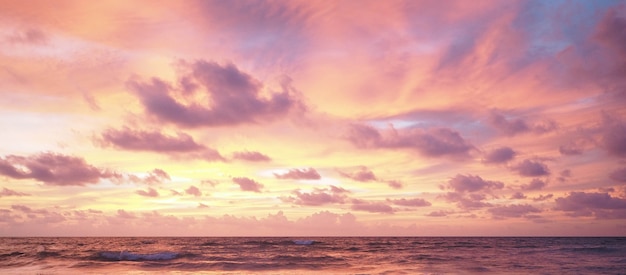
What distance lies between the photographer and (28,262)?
50.0m

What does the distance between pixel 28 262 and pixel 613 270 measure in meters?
60.8

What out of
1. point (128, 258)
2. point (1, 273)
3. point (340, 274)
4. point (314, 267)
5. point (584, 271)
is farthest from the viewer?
point (128, 258)

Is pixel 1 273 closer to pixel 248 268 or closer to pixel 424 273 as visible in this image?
pixel 248 268

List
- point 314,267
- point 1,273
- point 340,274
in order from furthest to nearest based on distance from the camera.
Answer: point 314,267, point 340,274, point 1,273

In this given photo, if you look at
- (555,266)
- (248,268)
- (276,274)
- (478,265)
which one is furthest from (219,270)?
(555,266)

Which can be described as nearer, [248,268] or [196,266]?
[248,268]

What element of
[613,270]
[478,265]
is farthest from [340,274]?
[613,270]

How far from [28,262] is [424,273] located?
42.6m

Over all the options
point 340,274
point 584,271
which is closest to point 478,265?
point 584,271

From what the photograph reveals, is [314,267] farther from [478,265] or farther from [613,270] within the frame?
[613,270]

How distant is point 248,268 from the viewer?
149ft

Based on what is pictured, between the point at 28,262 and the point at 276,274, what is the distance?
30.3 meters

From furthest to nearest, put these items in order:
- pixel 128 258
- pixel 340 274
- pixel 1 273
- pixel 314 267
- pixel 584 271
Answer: pixel 128 258
pixel 314 267
pixel 584 271
pixel 340 274
pixel 1 273

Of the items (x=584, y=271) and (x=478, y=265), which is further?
(x=478, y=265)
